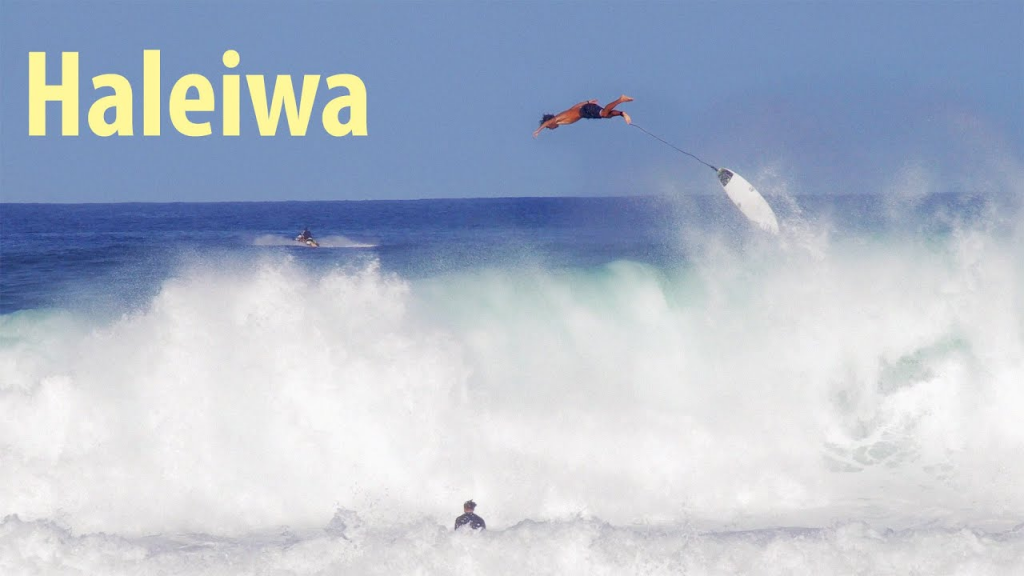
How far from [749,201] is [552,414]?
450 cm

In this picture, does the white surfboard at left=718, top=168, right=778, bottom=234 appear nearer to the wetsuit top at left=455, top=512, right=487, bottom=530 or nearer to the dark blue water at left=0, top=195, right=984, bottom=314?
the dark blue water at left=0, top=195, right=984, bottom=314

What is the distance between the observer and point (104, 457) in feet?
47.2

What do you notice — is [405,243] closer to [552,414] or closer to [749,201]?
[749,201]

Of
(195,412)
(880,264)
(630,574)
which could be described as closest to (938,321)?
(880,264)

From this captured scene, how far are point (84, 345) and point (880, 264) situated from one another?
39.3ft

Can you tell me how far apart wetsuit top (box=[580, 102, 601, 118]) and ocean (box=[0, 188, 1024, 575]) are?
14.1ft

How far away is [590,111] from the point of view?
529 inches

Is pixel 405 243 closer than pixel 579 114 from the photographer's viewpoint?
No

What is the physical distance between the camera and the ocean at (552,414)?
11.3m

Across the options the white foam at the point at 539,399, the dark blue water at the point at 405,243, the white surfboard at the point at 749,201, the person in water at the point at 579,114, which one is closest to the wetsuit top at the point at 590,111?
the person in water at the point at 579,114

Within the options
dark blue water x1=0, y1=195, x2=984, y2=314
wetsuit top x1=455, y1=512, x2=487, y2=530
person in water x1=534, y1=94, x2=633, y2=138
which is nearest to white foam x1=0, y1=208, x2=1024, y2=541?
dark blue water x1=0, y1=195, x2=984, y2=314

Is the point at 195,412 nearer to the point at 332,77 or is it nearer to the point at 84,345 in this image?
the point at 84,345

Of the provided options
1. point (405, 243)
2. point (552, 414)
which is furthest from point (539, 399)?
point (405, 243)

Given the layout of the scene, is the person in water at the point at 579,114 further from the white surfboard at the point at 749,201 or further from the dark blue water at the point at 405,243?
the dark blue water at the point at 405,243
